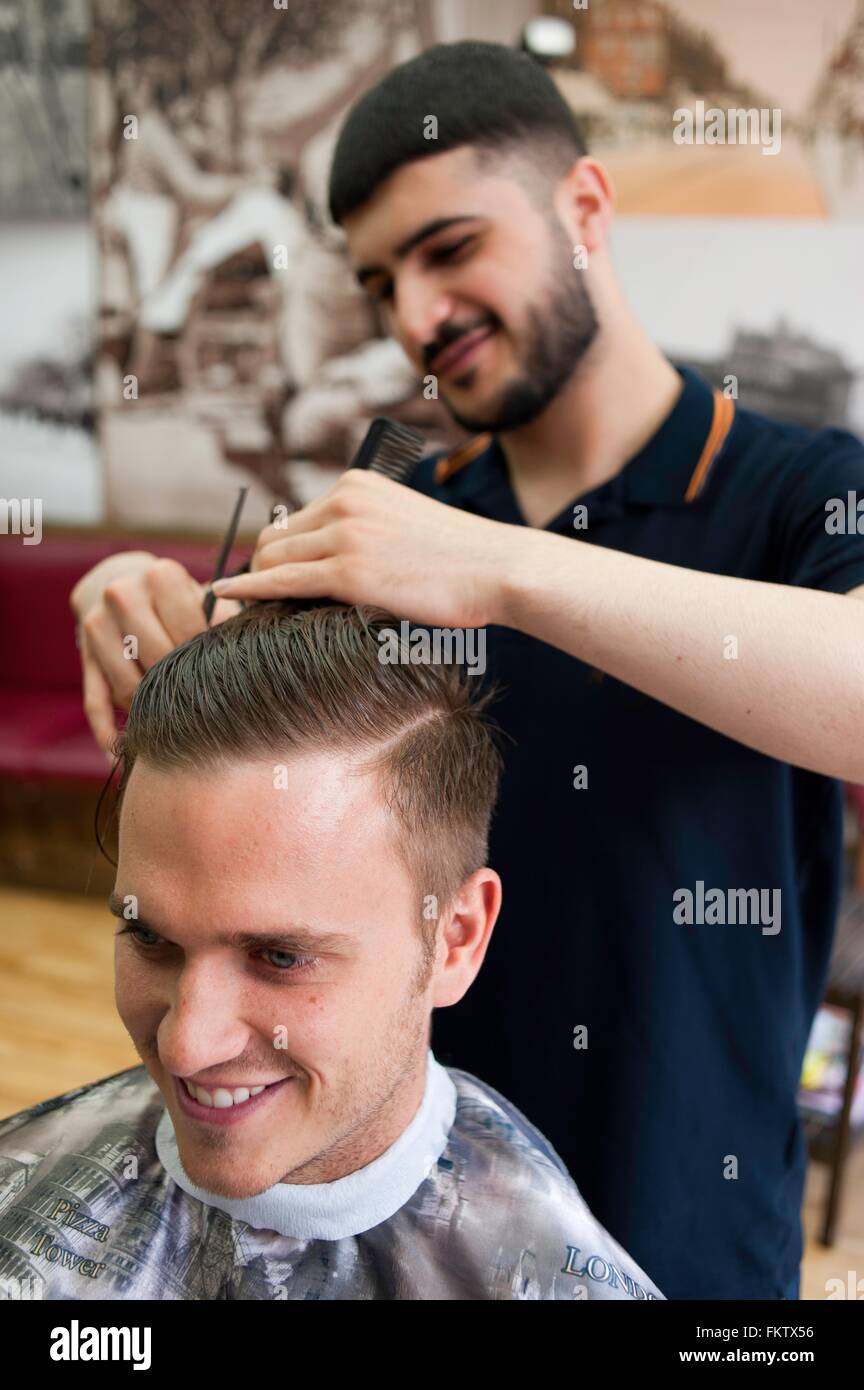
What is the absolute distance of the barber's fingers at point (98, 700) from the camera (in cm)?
118

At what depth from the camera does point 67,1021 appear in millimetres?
3467

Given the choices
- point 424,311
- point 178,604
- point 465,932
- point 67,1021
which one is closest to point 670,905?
point 465,932

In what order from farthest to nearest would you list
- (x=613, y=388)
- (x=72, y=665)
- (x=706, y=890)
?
(x=72, y=665)
(x=613, y=388)
(x=706, y=890)

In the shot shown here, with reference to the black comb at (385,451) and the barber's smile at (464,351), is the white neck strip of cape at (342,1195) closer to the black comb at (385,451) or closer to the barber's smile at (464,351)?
the black comb at (385,451)

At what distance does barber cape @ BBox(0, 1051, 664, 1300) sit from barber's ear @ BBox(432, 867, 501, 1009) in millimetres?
158

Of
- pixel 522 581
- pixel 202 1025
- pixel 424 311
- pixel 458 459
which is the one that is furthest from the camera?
pixel 458 459

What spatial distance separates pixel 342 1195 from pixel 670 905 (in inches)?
17.9

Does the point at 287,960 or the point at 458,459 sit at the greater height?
the point at 458,459

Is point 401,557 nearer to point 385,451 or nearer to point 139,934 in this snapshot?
point 385,451

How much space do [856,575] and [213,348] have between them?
3749 millimetres

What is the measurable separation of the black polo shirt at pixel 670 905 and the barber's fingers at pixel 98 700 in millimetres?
442

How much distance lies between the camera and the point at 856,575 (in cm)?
107

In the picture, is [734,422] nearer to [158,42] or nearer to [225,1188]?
[225,1188]

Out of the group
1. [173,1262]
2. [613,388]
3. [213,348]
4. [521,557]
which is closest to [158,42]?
[213,348]
